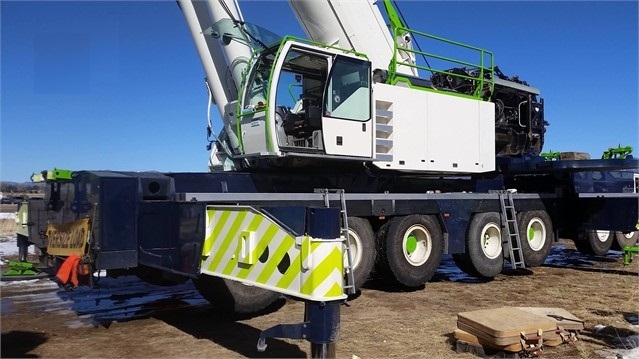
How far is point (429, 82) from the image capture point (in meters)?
8.88

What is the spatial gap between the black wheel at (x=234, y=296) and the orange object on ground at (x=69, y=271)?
1445 mm

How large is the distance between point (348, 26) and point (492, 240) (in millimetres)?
4262

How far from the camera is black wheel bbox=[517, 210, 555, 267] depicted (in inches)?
→ 380

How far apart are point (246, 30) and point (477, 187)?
194 inches

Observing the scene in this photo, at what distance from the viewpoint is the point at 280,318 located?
6270 mm

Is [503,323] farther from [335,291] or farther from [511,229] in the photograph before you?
[511,229]

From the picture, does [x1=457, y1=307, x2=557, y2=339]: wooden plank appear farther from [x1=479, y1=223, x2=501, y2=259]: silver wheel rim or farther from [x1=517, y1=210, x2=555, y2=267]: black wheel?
[x1=517, y1=210, x2=555, y2=267]: black wheel

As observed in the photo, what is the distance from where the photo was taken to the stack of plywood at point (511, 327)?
482cm

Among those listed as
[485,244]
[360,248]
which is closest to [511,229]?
[485,244]

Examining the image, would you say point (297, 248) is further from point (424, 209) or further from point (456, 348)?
point (424, 209)

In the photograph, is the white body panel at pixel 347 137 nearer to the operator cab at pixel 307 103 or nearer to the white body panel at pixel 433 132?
the operator cab at pixel 307 103

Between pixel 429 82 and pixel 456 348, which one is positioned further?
pixel 429 82

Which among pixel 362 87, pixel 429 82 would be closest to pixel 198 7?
pixel 362 87

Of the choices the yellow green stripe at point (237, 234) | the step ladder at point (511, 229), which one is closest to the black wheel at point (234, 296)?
the yellow green stripe at point (237, 234)
